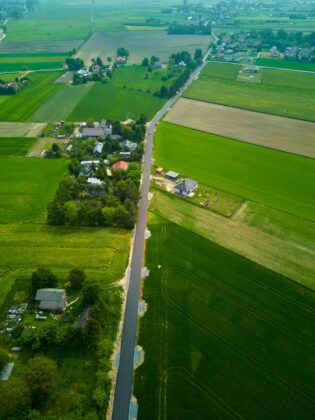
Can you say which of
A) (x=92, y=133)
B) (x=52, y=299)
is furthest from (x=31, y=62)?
(x=52, y=299)

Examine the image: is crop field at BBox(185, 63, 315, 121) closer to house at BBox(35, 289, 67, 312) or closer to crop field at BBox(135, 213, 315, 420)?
crop field at BBox(135, 213, 315, 420)

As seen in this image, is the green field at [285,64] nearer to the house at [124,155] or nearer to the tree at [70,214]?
the house at [124,155]

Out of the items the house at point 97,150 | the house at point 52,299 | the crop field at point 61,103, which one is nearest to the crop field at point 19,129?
the crop field at point 61,103

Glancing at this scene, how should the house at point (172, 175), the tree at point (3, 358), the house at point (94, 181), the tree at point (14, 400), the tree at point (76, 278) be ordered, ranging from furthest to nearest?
the house at point (172, 175) < the house at point (94, 181) < the tree at point (76, 278) < the tree at point (3, 358) < the tree at point (14, 400)

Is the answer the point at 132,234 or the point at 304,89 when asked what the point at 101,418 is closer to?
the point at 132,234

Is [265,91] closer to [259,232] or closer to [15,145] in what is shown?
[259,232]

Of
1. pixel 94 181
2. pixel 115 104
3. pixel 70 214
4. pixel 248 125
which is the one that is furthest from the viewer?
pixel 115 104

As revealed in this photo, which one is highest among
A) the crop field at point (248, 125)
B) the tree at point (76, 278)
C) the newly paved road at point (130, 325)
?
the crop field at point (248, 125)

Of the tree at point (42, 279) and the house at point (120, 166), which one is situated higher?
the house at point (120, 166)
